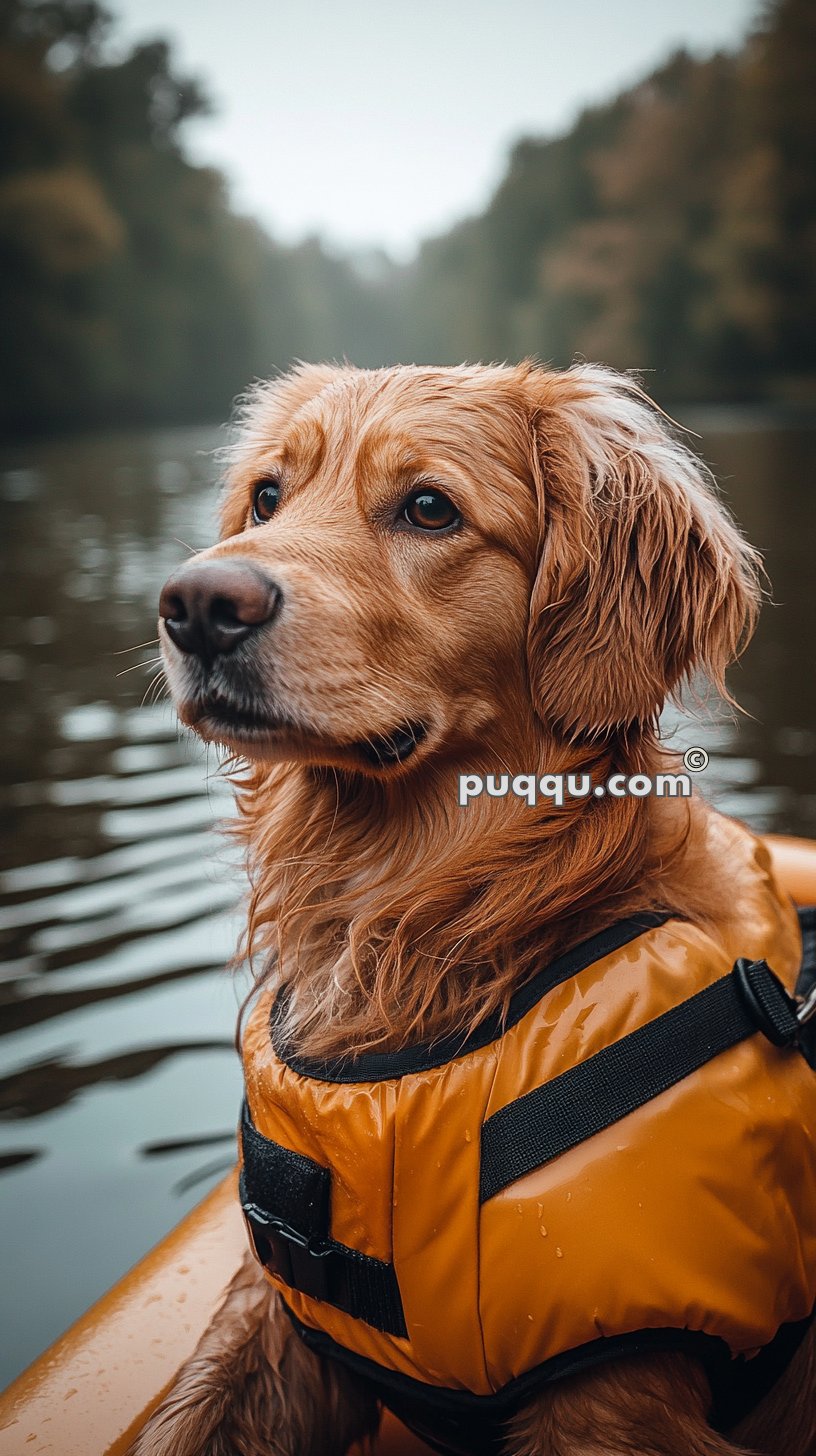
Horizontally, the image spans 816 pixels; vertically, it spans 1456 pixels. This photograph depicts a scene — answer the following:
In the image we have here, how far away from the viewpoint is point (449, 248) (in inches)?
1517

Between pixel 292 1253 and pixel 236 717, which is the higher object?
pixel 236 717

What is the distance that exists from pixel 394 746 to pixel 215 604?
373 millimetres

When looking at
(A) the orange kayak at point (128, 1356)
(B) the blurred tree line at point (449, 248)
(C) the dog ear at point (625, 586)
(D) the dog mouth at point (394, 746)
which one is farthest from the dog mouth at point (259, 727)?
(B) the blurred tree line at point (449, 248)

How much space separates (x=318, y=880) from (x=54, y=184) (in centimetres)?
3776

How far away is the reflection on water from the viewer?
2943 mm

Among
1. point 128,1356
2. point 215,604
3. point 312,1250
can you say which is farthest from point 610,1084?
point 128,1356

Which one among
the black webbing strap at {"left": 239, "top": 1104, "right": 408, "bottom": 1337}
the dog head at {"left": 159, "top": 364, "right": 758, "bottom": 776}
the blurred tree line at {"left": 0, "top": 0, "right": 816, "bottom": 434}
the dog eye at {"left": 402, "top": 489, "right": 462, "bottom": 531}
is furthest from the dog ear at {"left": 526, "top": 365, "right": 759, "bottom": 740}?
the blurred tree line at {"left": 0, "top": 0, "right": 816, "bottom": 434}

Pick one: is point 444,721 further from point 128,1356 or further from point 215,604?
point 128,1356

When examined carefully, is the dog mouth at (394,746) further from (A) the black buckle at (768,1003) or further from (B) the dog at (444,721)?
(A) the black buckle at (768,1003)

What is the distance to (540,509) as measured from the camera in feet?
6.29

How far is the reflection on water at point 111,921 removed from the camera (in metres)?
2.94

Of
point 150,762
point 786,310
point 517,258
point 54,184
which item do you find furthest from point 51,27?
point 150,762

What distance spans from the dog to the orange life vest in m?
0.06

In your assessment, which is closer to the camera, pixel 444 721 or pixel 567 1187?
pixel 567 1187
